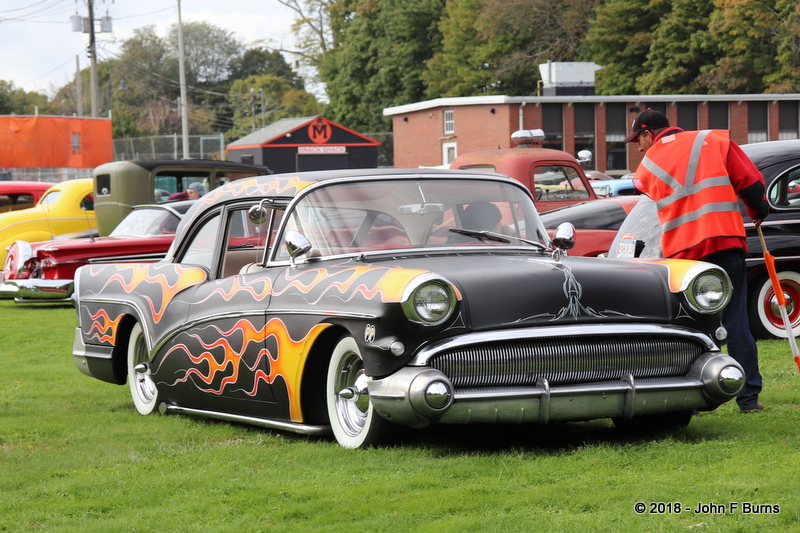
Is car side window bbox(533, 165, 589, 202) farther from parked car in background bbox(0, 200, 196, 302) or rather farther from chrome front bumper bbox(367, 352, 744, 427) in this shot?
chrome front bumper bbox(367, 352, 744, 427)

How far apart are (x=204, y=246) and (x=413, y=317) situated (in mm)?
2620

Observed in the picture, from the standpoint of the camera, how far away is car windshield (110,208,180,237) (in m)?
15.3

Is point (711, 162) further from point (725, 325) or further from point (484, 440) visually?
point (484, 440)

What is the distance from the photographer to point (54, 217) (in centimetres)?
1861

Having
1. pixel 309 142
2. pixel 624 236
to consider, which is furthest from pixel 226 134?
pixel 624 236

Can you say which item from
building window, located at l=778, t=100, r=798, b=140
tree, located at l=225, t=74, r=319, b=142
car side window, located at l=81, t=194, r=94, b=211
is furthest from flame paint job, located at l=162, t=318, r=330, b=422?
tree, located at l=225, t=74, r=319, b=142

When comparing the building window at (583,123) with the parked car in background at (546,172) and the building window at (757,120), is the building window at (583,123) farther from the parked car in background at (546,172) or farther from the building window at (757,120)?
the parked car in background at (546,172)

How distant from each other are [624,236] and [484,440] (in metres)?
2.73

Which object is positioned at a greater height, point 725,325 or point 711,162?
point 711,162

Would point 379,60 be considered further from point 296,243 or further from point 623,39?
point 296,243

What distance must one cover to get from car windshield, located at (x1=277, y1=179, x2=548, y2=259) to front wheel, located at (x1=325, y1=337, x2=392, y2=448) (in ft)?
2.37

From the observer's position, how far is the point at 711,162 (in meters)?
6.38

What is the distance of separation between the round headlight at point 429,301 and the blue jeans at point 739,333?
2032 mm

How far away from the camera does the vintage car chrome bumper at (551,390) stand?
4.93m
